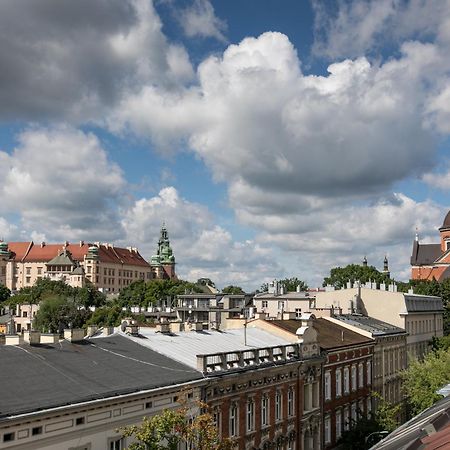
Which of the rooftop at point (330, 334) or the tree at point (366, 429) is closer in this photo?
the tree at point (366, 429)

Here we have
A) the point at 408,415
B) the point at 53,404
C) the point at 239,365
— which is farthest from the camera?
the point at 408,415

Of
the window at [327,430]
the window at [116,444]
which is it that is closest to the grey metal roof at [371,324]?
the window at [327,430]

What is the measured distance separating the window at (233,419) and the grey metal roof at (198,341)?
302cm

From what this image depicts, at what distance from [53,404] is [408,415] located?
1879 inches

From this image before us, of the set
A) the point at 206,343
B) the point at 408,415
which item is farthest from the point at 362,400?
the point at 206,343

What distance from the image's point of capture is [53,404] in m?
21.0

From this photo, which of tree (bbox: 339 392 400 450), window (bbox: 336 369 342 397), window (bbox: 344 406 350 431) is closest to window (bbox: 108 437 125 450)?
tree (bbox: 339 392 400 450)

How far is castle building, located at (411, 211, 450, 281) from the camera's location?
154 m

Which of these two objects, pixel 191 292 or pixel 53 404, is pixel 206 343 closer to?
pixel 53 404

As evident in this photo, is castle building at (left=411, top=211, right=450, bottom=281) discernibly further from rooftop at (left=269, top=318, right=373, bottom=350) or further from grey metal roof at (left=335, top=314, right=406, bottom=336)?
rooftop at (left=269, top=318, right=373, bottom=350)

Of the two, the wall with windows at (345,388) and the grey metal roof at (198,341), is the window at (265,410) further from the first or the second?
the wall with windows at (345,388)

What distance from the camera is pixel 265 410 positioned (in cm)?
3497

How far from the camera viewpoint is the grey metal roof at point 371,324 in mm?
57172

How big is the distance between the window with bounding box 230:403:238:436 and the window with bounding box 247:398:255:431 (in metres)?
1.25
